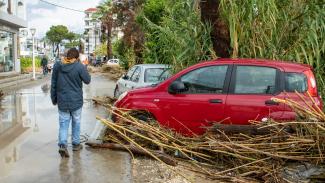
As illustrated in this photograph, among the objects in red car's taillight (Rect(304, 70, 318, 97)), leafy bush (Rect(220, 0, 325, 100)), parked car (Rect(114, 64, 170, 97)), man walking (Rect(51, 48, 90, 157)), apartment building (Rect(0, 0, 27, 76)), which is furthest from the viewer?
apartment building (Rect(0, 0, 27, 76))

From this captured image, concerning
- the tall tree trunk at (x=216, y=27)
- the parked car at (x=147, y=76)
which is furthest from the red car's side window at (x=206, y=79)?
the parked car at (x=147, y=76)

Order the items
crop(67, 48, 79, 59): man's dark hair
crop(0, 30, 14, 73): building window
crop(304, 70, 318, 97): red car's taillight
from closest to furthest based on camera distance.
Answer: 1. crop(304, 70, 318, 97): red car's taillight
2. crop(67, 48, 79, 59): man's dark hair
3. crop(0, 30, 14, 73): building window

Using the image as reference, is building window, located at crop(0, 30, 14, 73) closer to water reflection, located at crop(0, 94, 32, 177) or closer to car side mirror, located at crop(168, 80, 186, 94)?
water reflection, located at crop(0, 94, 32, 177)

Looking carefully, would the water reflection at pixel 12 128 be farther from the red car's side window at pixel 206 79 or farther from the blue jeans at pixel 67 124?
the red car's side window at pixel 206 79

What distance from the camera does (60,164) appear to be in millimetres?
7273

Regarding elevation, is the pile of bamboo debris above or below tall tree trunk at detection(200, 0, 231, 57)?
below

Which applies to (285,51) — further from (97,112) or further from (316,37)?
(97,112)

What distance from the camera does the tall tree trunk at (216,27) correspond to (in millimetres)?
10383

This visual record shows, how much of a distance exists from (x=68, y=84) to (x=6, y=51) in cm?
2773

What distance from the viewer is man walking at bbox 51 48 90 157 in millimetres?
7840

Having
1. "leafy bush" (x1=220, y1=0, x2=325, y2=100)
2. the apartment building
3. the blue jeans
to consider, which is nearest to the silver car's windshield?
"leafy bush" (x1=220, y1=0, x2=325, y2=100)

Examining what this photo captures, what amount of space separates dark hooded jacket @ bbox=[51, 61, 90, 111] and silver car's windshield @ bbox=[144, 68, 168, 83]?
14.9 ft

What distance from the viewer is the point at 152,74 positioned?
12.6m

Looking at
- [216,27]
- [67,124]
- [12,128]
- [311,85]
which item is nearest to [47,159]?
[67,124]
